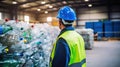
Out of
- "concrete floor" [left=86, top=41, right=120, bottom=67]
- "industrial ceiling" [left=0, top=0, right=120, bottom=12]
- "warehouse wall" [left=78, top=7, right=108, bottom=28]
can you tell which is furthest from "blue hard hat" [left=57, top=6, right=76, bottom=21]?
"warehouse wall" [left=78, top=7, right=108, bottom=28]

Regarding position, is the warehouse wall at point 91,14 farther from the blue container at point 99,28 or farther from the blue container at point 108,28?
the blue container at point 108,28

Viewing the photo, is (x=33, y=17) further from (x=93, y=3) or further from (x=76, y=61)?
(x=76, y=61)

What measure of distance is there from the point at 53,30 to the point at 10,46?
2874mm

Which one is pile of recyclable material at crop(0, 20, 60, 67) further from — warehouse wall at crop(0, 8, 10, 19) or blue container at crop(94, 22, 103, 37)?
warehouse wall at crop(0, 8, 10, 19)

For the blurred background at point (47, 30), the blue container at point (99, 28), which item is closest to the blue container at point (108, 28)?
the blurred background at point (47, 30)

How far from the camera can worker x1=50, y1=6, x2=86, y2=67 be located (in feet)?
6.37

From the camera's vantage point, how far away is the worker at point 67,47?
1.94m

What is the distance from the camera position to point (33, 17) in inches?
1198

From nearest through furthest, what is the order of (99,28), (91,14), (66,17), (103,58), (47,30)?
1. (66,17)
2. (47,30)
3. (103,58)
4. (99,28)
5. (91,14)

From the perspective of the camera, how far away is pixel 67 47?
196cm

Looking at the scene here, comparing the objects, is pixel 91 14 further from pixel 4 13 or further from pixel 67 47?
pixel 67 47

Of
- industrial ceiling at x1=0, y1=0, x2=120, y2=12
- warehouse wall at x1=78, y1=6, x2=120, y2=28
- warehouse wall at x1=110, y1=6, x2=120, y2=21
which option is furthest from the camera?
warehouse wall at x1=78, y1=6, x2=120, y2=28

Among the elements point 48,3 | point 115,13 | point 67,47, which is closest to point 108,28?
point 115,13

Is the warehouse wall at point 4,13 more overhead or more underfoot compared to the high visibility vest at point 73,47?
more overhead
